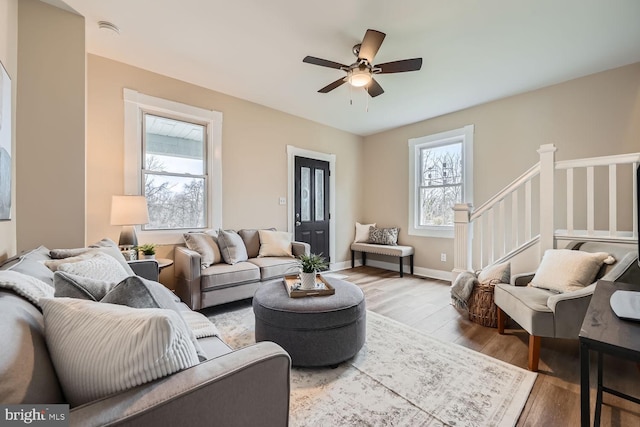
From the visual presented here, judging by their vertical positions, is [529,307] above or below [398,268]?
above

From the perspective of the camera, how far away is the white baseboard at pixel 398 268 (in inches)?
172

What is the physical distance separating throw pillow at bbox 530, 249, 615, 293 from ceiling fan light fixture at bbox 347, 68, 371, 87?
2.29m

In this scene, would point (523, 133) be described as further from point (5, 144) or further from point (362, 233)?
point (5, 144)

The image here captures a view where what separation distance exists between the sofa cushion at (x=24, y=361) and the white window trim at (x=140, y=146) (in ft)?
8.41

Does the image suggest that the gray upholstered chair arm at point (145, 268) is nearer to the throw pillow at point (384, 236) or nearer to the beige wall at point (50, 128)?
the beige wall at point (50, 128)

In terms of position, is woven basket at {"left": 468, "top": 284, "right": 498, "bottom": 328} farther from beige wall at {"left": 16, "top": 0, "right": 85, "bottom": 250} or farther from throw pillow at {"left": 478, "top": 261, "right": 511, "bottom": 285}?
beige wall at {"left": 16, "top": 0, "right": 85, "bottom": 250}

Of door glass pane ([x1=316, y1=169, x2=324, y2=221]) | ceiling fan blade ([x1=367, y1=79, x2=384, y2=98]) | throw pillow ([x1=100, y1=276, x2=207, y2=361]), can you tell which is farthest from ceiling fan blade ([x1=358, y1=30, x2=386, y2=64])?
door glass pane ([x1=316, y1=169, x2=324, y2=221])

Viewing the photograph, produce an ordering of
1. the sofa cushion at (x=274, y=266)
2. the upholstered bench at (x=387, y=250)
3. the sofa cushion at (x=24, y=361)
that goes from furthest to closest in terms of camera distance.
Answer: the upholstered bench at (x=387, y=250) → the sofa cushion at (x=274, y=266) → the sofa cushion at (x=24, y=361)

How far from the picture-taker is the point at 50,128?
7.12 ft

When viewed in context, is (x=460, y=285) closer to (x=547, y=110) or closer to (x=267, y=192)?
(x=547, y=110)

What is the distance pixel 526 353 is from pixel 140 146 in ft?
13.9

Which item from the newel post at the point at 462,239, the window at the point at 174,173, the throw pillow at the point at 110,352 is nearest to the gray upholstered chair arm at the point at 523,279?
the newel post at the point at 462,239

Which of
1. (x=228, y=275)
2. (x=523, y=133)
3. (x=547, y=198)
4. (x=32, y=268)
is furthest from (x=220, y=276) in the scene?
(x=523, y=133)

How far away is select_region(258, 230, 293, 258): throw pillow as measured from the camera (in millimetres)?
3566
